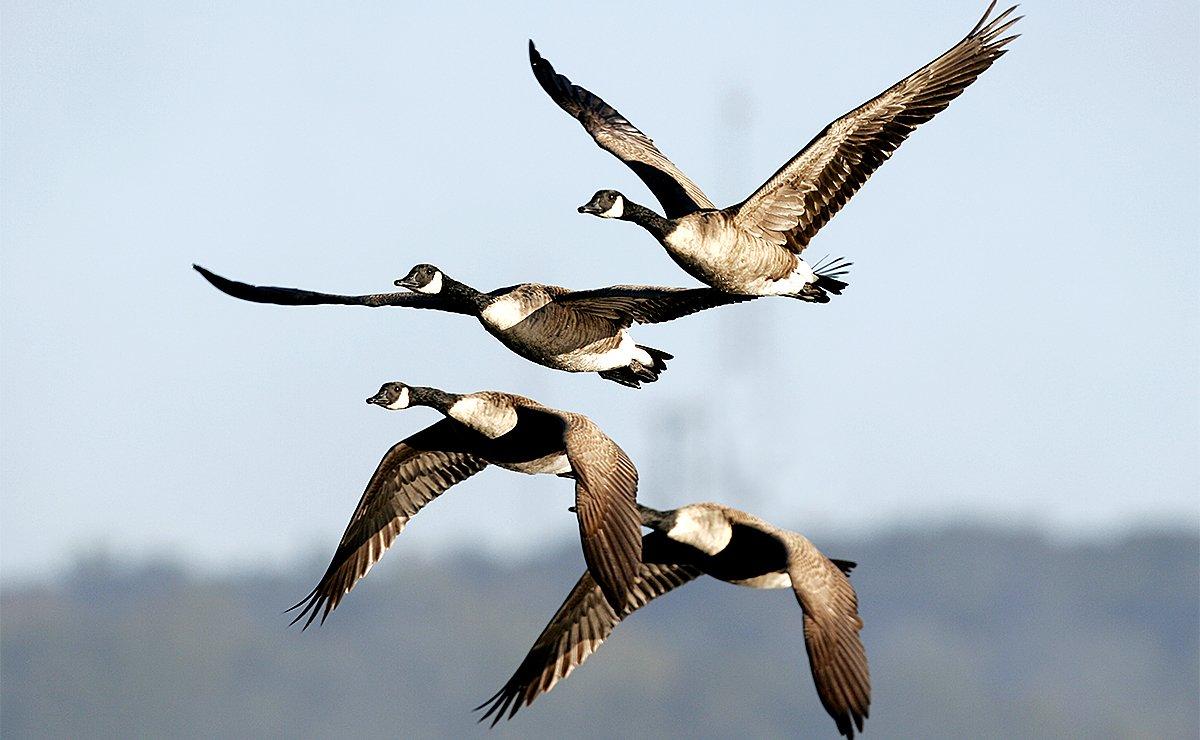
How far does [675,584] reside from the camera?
49.4 ft

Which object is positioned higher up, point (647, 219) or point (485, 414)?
point (647, 219)

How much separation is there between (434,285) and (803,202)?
3.02m

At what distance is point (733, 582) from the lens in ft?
46.5

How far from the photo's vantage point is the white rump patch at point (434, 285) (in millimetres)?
15133

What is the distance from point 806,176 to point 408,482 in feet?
14.0

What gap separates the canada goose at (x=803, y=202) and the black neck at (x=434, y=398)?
1835mm

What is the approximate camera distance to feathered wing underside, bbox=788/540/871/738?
12359mm

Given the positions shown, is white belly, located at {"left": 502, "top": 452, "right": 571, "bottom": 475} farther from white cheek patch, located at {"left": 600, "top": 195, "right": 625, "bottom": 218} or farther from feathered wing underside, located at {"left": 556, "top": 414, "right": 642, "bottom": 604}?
white cheek patch, located at {"left": 600, "top": 195, "right": 625, "bottom": 218}

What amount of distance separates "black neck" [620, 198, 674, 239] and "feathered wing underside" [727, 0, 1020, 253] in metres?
0.82

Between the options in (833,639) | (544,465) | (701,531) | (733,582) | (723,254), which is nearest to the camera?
(833,639)

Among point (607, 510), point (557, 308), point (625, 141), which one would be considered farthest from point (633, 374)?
point (625, 141)

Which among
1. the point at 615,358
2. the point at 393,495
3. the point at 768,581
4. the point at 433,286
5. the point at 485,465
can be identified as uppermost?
the point at 433,286

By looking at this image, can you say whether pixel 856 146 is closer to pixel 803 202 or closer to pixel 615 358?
pixel 803 202

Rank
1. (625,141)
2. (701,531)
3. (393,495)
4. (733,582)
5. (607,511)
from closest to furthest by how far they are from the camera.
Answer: (607,511) → (701,531) → (733,582) → (393,495) → (625,141)
